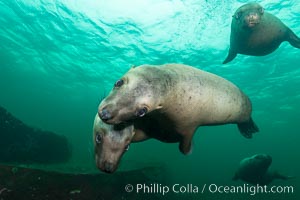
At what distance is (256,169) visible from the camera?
10352 mm

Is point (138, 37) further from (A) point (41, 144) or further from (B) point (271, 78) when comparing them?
(B) point (271, 78)

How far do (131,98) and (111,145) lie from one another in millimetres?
756

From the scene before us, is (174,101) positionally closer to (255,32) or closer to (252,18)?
(252,18)

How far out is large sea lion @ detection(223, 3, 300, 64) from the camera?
21.5 ft

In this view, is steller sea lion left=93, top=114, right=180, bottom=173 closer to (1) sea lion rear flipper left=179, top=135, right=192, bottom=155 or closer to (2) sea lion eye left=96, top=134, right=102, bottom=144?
(2) sea lion eye left=96, top=134, right=102, bottom=144

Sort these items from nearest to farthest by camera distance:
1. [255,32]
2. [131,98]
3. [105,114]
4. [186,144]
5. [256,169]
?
1. [105,114]
2. [131,98]
3. [186,144]
4. [255,32]
5. [256,169]

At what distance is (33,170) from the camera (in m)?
4.90

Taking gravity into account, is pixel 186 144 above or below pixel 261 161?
below

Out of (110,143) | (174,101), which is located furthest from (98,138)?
(174,101)

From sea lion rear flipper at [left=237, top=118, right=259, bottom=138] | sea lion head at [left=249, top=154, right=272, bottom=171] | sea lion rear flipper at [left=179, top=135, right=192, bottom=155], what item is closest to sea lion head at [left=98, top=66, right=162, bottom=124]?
sea lion rear flipper at [left=179, top=135, right=192, bottom=155]

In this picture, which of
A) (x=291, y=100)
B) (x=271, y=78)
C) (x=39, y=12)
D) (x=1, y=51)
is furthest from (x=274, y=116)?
(x=1, y=51)

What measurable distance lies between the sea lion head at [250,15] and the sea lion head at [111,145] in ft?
14.4

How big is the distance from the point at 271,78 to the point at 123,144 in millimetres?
22536

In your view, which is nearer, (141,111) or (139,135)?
(141,111)
